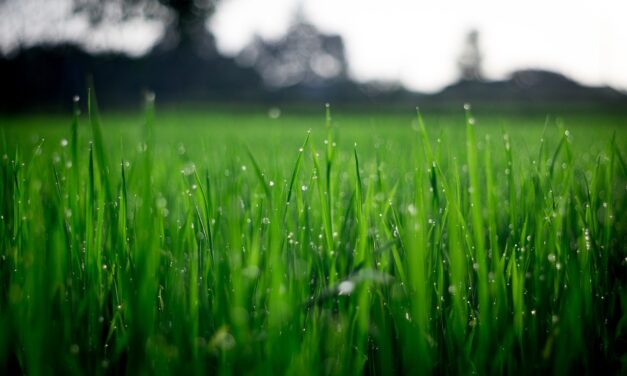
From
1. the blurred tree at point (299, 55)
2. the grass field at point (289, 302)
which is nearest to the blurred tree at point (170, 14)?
the blurred tree at point (299, 55)

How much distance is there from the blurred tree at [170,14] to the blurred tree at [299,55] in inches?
477

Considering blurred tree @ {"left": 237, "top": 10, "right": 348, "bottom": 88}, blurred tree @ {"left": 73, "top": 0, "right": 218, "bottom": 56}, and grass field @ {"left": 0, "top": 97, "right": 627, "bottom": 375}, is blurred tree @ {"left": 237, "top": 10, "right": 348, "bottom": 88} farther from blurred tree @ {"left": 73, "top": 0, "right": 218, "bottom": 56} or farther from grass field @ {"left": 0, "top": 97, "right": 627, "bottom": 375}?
grass field @ {"left": 0, "top": 97, "right": 627, "bottom": 375}

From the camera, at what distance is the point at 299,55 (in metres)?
37.1

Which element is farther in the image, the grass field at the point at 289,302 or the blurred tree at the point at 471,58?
the blurred tree at the point at 471,58

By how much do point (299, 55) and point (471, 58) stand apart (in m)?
15.5

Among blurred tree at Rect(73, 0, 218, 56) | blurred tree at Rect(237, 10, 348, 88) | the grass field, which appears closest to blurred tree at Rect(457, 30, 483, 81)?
blurred tree at Rect(237, 10, 348, 88)

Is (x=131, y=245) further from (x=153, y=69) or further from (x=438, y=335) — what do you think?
(x=153, y=69)

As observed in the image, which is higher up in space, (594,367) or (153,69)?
(153,69)

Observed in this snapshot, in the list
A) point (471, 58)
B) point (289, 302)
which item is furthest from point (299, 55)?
point (289, 302)

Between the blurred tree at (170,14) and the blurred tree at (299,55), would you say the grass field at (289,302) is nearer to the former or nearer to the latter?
the blurred tree at (170,14)

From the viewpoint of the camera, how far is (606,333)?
0.55 meters

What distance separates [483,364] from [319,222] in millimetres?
438

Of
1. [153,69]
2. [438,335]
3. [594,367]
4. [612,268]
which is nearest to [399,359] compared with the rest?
[438,335]

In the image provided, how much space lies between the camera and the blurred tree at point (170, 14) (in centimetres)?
2034
